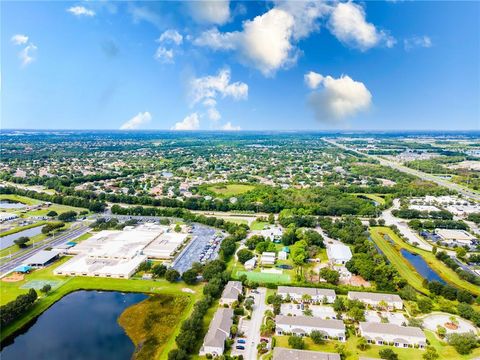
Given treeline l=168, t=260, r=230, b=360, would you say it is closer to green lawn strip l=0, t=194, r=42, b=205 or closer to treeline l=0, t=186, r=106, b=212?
treeline l=0, t=186, r=106, b=212

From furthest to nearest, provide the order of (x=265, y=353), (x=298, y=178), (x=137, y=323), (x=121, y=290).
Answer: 1. (x=298, y=178)
2. (x=121, y=290)
3. (x=137, y=323)
4. (x=265, y=353)

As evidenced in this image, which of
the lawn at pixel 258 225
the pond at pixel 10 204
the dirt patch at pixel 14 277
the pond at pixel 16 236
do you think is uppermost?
the pond at pixel 10 204

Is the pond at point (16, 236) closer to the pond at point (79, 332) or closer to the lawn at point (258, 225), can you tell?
the pond at point (79, 332)

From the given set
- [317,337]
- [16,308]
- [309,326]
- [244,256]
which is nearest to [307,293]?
[309,326]

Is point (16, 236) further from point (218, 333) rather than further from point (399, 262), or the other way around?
point (399, 262)

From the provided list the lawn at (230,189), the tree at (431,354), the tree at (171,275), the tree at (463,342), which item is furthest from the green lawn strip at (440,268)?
the lawn at (230,189)

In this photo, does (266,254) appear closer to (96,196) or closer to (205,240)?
(205,240)

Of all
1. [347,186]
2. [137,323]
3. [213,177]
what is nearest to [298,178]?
[347,186]
